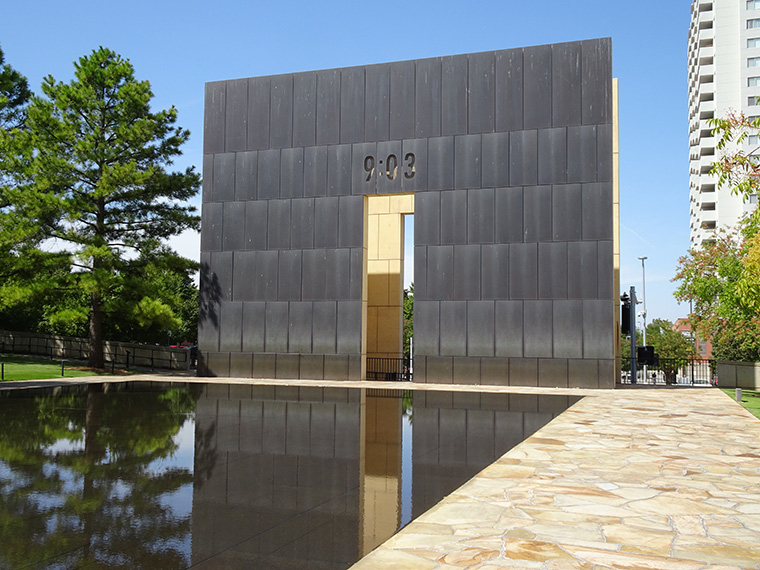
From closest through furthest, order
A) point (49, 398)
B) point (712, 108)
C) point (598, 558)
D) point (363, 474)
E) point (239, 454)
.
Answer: point (598, 558) → point (363, 474) → point (239, 454) → point (49, 398) → point (712, 108)

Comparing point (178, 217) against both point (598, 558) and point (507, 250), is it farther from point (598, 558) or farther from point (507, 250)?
point (598, 558)

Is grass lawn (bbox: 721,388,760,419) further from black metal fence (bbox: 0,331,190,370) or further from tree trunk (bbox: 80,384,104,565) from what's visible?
black metal fence (bbox: 0,331,190,370)

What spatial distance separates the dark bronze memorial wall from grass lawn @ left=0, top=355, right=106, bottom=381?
231 inches

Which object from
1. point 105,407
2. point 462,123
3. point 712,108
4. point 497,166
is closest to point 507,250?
point 497,166

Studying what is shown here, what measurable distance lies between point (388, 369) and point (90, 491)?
24.5m

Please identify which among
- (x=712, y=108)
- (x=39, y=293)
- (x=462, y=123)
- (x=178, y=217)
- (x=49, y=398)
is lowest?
(x=49, y=398)

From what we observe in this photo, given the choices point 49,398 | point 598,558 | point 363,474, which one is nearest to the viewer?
point 598,558

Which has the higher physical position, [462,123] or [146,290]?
[462,123]

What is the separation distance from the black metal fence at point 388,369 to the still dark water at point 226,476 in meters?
12.8

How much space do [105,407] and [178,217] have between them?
17.5m

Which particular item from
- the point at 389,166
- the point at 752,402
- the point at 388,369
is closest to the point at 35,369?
the point at 388,369

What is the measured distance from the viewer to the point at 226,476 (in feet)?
26.9

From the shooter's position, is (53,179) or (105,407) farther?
(53,179)

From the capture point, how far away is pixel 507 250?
2584 cm
